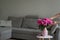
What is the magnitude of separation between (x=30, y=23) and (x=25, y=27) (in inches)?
10.4

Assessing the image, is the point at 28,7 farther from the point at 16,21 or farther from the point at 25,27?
the point at 25,27

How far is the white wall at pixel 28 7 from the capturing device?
238 inches

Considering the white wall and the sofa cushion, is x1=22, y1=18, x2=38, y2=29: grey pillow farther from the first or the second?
the white wall

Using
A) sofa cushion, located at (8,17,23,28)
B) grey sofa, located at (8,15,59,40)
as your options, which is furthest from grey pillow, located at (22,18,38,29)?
sofa cushion, located at (8,17,23,28)

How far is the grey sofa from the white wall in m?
0.32

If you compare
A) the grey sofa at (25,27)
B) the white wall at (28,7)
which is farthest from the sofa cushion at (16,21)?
the white wall at (28,7)

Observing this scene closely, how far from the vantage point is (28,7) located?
250 inches

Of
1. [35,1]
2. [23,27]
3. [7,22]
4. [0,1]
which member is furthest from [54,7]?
[0,1]

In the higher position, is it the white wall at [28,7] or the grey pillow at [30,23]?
the white wall at [28,7]

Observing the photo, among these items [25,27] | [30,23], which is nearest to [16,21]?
[25,27]

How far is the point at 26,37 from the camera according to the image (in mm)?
5293

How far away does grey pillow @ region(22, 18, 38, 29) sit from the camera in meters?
5.77

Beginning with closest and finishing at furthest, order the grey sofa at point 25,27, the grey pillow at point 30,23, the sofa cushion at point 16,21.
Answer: the grey sofa at point 25,27, the grey pillow at point 30,23, the sofa cushion at point 16,21

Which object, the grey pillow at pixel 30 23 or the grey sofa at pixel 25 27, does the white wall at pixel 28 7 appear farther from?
the grey pillow at pixel 30 23
